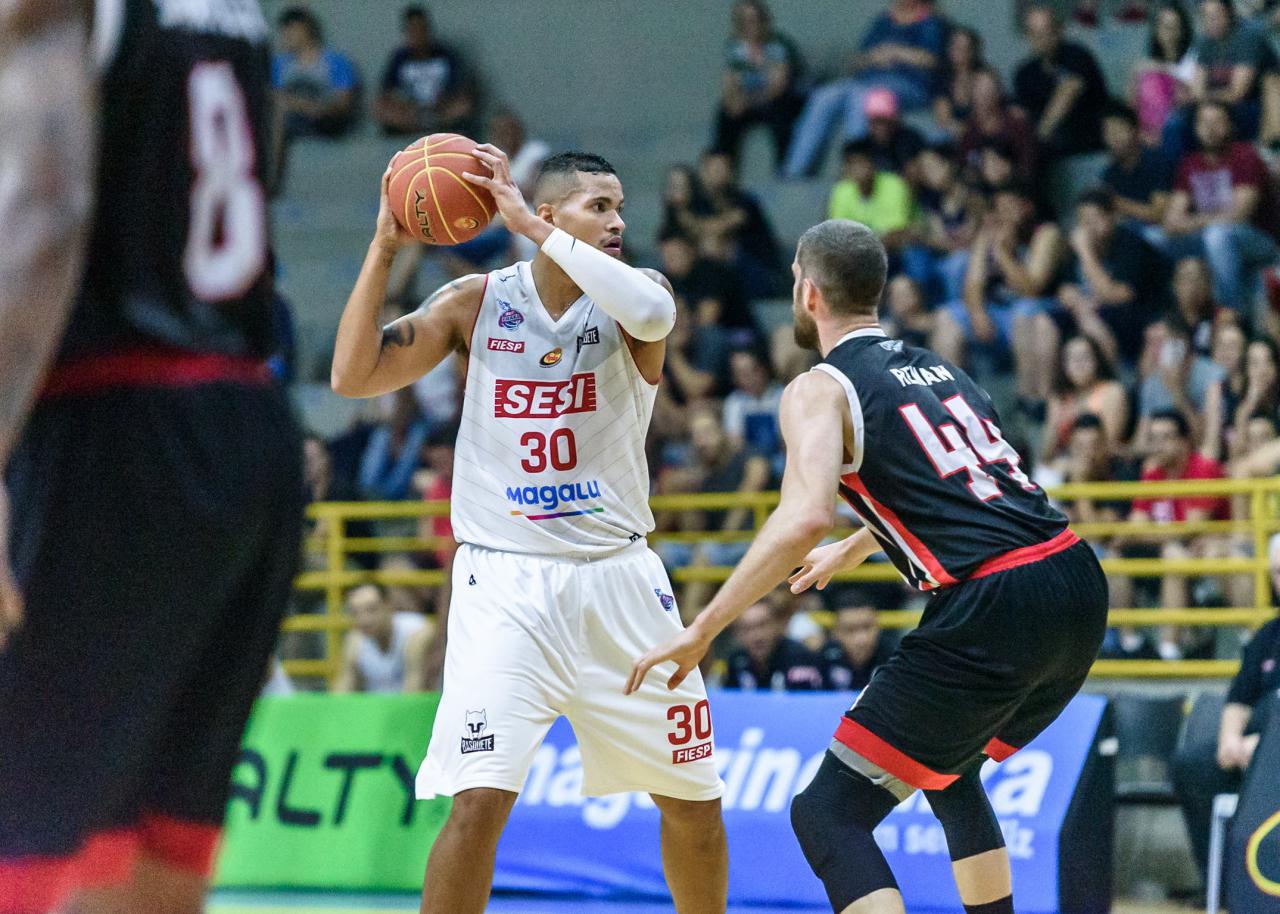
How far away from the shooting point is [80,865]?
2602mm

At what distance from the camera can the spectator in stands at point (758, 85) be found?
15.6 m

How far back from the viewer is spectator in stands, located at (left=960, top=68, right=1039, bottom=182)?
→ 1330cm

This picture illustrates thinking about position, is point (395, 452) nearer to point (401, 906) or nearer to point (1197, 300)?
point (401, 906)

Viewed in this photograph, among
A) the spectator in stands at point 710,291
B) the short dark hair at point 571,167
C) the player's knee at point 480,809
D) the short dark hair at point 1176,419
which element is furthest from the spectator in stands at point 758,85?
the player's knee at point 480,809

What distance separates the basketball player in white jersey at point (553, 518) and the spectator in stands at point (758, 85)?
401 inches

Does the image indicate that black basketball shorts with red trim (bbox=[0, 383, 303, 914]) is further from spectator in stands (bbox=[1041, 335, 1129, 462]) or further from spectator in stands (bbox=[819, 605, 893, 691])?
spectator in stands (bbox=[1041, 335, 1129, 462])

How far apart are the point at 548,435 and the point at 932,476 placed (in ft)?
3.91

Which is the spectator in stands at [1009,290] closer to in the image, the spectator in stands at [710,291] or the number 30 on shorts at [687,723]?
the spectator in stands at [710,291]

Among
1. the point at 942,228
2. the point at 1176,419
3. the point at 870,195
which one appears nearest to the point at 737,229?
the point at 870,195

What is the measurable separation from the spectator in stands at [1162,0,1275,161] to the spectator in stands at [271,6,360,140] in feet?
27.8

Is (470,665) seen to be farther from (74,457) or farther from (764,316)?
(764,316)

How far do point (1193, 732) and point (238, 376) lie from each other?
6859 mm

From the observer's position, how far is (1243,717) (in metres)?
8.12

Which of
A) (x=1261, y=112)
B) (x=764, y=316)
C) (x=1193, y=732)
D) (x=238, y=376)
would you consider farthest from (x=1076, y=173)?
(x=238, y=376)
